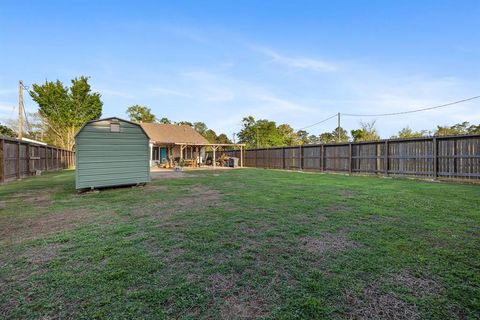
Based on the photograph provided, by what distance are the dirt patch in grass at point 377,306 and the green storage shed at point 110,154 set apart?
7.09 meters

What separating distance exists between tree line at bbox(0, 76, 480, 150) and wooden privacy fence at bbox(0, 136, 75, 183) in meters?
7.24

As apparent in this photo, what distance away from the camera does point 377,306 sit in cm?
164

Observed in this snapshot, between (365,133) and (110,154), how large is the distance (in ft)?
82.1

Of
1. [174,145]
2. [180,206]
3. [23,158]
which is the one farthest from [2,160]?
[174,145]

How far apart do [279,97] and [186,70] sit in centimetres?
952

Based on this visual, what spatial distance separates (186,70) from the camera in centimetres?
1455

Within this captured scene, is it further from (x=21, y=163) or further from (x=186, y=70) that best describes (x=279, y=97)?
(x=21, y=163)

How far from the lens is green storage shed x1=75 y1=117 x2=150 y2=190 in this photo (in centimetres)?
664

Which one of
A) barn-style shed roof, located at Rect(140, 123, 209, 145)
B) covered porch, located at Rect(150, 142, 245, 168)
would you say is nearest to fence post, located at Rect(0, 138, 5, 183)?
covered porch, located at Rect(150, 142, 245, 168)

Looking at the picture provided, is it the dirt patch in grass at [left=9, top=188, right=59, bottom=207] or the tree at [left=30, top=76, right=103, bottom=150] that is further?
the tree at [left=30, top=76, right=103, bottom=150]

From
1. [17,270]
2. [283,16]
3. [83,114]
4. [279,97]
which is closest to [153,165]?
[83,114]

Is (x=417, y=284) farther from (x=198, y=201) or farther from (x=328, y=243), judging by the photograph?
(x=198, y=201)

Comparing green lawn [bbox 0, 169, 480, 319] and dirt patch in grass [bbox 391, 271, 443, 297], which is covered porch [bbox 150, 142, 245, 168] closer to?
green lawn [bbox 0, 169, 480, 319]

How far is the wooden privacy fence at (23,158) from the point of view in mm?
8914
